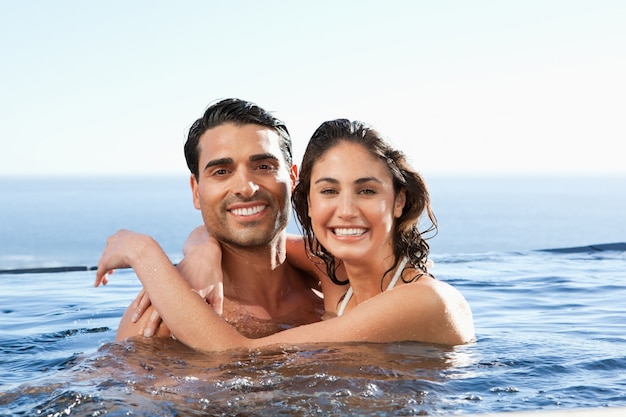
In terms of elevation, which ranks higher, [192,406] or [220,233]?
[220,233]

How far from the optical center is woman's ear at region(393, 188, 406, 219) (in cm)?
378

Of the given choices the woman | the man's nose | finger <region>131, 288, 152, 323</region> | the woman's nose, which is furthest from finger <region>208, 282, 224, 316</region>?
the woman's nose

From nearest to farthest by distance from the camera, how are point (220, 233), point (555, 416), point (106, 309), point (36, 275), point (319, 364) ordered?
point (555, 416), point (319, 364), point (220, 233), point (106, 309), point (36, 275)

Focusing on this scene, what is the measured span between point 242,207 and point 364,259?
2.11ft

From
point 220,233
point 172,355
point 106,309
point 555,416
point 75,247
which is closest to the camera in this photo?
point 555,416

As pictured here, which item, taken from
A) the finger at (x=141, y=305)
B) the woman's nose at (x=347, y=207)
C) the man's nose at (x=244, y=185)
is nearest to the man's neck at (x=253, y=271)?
the man's nose at (x=244, y=185)

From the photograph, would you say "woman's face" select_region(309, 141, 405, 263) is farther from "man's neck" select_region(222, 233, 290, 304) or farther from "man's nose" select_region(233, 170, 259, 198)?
"man's neck" select_region(222, 233, 290, 304)

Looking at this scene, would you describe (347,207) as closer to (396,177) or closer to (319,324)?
(396,177)

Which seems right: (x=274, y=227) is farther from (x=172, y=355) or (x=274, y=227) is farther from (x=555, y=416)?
(x=555, y=416)

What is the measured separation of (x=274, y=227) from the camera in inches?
160

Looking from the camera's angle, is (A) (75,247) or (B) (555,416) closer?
(B) (555,416)

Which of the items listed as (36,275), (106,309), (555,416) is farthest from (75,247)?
(555,416)

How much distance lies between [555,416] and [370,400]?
0.90 metres

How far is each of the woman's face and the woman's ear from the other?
0.06 metres
